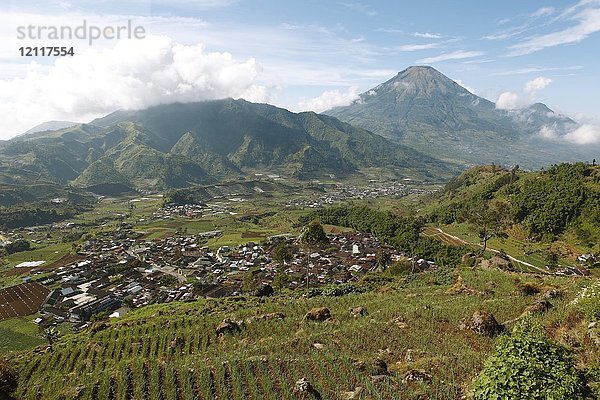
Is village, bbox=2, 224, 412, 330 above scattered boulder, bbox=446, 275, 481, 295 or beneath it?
beneath

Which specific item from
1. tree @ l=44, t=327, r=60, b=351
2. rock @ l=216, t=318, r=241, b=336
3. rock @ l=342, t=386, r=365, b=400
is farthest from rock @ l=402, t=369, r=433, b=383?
tree @ l=44, t=327, r=60, b=351

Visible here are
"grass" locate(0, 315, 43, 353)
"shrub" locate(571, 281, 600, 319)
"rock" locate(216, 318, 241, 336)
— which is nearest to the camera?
"shrub" locate(571, 281, 600, 319)

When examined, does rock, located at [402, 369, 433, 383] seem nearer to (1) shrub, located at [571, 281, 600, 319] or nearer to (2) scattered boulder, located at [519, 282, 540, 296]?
(1) shrub, located at [571, 281, 600, 319]

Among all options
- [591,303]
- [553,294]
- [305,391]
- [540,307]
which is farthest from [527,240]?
[305,391]

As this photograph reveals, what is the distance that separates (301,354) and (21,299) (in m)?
76.6

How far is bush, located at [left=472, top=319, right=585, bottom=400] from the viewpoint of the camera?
8.25 meters

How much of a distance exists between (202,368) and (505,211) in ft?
297

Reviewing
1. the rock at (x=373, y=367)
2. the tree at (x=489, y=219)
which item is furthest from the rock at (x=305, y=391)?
the tree at (x=489, y=219)

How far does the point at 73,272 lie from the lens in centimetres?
8788

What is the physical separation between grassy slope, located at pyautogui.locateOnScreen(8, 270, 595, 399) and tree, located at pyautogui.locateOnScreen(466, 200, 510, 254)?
136 feet

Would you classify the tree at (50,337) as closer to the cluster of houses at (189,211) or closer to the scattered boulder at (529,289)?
the scattered boulder at (529,289)

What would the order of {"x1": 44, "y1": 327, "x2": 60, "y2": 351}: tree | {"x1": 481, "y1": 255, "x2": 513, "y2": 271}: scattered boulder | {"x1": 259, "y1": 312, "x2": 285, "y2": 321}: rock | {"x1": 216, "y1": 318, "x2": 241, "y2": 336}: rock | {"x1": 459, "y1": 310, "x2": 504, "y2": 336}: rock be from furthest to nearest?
{"x1": 481, "y1": 255, "x2": 513, "y2": 271}: scattered boulder < {"x1": 44, "y1": 327, "x2": 60, "y2": 351}: tree < {"x1": 259, "y1": 312, "x2": 285, "y2": 321}: rock < {"x1": 216, "y1": 318, "x2": 241, "y2": 336}: rock < {"x1": 459, "y1": 310, "x2": 504, "y2": 336}: rock

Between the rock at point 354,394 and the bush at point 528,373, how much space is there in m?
6.89

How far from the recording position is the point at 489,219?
70250 millimetres
